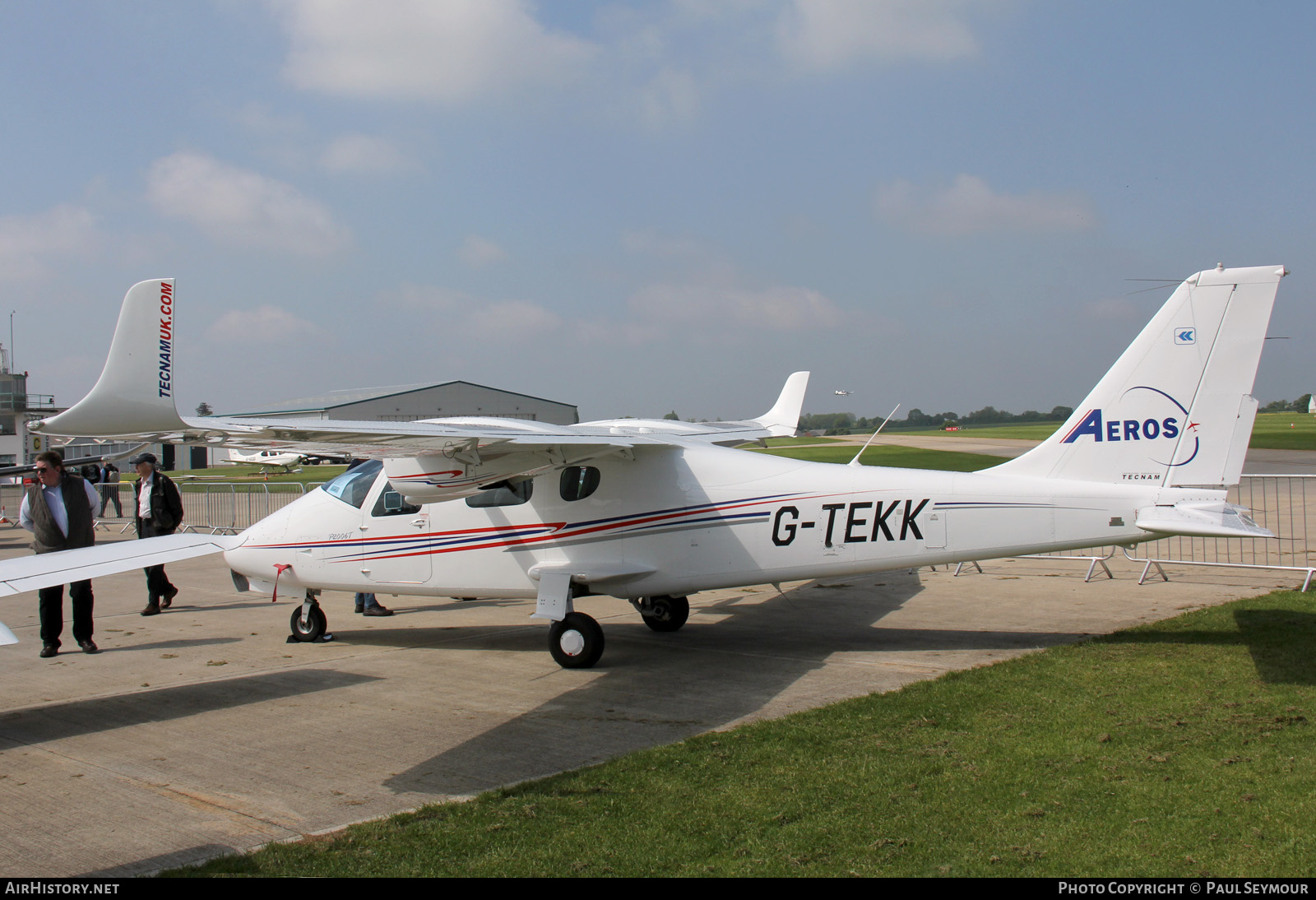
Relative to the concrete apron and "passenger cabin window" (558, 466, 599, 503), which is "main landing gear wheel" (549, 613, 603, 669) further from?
"passenger cabin window" (558, 466, 599, 503)

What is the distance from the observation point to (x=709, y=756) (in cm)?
577

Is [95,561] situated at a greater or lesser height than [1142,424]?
lesser

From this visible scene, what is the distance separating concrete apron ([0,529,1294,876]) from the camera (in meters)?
5.24

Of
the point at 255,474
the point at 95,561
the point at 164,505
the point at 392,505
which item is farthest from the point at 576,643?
the point at 255,474

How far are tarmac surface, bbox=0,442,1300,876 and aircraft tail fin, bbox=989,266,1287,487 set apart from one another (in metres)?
2.06

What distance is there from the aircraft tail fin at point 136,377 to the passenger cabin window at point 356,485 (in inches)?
179

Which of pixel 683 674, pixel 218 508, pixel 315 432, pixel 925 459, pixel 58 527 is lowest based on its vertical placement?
pixel 683 674

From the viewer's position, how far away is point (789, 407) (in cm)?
2130

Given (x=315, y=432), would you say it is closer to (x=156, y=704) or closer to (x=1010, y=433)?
(x=156, y=704)

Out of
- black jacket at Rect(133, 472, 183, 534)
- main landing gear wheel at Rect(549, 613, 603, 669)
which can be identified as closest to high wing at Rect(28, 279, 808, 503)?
main landing gear wheel at Rect(549, 613, 603, 669)

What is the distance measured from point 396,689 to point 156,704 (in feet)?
6.39

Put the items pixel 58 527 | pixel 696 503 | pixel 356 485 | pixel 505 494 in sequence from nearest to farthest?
pixel 696 503 → pixel 505 494 → pixel 58 527 → pixel 356 485

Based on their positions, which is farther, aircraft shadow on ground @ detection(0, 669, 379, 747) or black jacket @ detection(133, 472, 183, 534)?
black jacket @ detection(133, 472, 183, 534)
